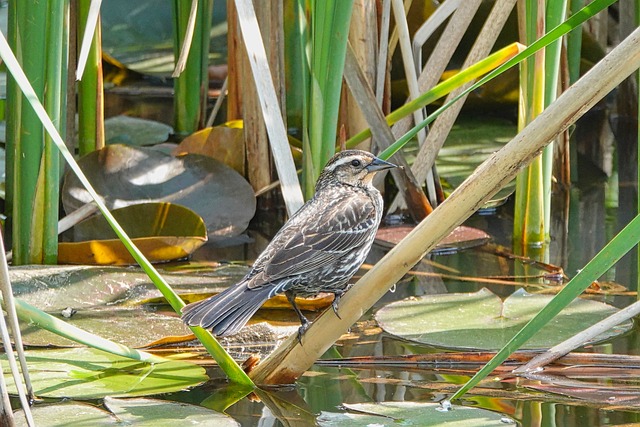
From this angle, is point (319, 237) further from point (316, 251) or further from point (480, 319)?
point (480, 319)

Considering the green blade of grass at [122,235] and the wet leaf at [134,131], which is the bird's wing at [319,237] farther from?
the wet leaf at [134,131]

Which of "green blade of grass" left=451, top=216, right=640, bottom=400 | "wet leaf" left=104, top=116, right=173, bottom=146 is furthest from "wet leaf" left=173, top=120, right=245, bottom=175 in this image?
"green blade of grass" left=451, top=216, right=640, bottom=400

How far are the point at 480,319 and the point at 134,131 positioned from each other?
3.49 m

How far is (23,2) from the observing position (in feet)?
13.3

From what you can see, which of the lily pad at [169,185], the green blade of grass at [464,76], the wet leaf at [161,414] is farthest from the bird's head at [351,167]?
the wet leaf at [161,414]

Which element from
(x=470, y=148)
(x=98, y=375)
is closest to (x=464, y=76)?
(x=98, y=375)

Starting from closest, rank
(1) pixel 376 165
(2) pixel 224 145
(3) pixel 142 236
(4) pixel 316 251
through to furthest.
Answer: (4) pixel 316 251 → (1) pixel 376 165 → (3) pixel 142 236 → (2) pixel 224 145

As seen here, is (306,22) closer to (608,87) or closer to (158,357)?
(158,357)

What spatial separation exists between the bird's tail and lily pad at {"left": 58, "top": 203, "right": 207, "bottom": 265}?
1345 mm

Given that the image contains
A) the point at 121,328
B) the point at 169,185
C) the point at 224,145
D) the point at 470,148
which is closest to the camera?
the point at 121,328

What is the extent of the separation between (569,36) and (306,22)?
2.30 m

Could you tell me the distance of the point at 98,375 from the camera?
3.39m

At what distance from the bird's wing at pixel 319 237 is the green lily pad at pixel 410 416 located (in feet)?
1.88

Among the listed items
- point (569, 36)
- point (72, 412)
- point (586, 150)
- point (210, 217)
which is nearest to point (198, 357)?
point (72, 412)
